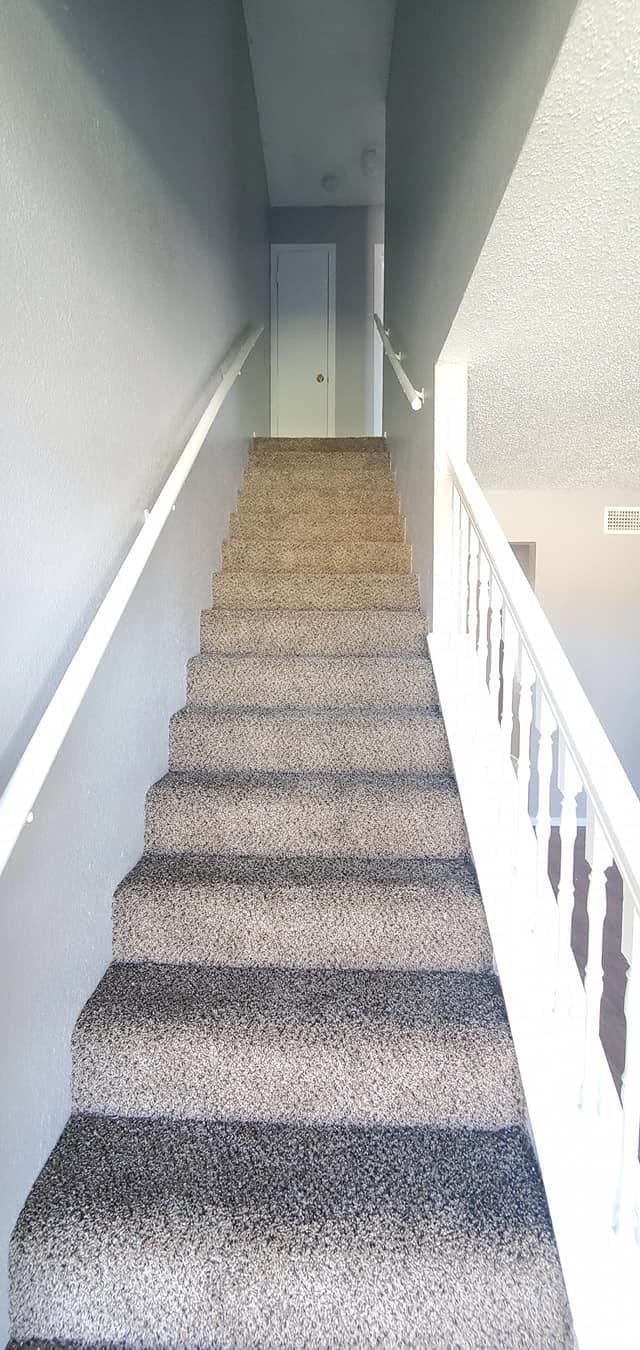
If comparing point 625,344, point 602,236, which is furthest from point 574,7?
point 625,344

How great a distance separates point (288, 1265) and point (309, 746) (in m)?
1.23

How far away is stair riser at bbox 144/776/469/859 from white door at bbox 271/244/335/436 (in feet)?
15.4

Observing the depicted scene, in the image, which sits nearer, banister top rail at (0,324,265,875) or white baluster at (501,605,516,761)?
banister top rail at (0,324,265,875)

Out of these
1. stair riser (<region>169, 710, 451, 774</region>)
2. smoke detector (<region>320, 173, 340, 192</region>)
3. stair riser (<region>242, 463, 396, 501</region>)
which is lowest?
stair riser (<region>169, 710, 451, 774</region>)

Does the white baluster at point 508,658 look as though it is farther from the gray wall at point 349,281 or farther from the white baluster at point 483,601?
the gray wall at point 349,281

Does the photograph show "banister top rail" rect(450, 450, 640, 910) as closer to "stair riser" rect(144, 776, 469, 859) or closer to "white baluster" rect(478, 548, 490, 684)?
"white baluster" rect(478, 548, 490, 684)

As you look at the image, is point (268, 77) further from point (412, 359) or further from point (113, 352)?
point (113, 352)

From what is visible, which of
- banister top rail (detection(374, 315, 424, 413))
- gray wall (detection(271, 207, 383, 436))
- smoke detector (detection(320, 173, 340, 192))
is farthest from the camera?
gray wall (detection(271, 207, 383, 436))

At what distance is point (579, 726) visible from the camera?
116 cm

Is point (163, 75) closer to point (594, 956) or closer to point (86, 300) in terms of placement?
point (86, 300)

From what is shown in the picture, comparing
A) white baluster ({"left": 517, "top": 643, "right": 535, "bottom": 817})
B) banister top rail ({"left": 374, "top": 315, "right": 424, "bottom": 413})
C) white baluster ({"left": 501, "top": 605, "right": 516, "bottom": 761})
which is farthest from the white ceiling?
white baluster ({"left": 517, "top": 643, "right": 535, "bottom": 817})

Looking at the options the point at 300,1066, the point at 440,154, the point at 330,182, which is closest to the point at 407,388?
the point at 440,154

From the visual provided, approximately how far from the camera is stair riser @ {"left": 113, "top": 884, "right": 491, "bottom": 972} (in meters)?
1.63

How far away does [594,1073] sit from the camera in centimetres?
120
